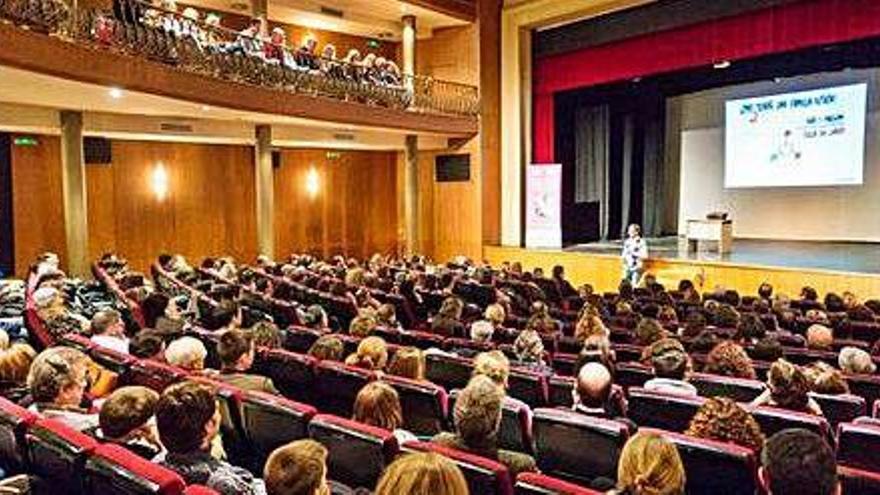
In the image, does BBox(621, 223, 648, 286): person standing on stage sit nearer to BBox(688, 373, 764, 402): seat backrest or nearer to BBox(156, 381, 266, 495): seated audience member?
BBox(688, 373, 764, 402): seat backrest

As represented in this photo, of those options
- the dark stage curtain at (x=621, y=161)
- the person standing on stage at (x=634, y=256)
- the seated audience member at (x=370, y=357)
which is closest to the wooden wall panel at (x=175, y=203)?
the dark stage curtain at (x=621, y=161)

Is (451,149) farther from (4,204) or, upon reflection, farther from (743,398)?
(743,398)

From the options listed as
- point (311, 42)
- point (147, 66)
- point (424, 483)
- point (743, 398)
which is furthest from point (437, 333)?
point (311, 42)

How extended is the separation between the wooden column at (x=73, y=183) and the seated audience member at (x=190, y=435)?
10424 mm

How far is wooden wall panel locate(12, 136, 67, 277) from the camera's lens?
47.5ft

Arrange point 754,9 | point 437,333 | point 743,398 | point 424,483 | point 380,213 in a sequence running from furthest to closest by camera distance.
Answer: point 380,213, point 754,9, point 437,333, point 743,398, point 424,483

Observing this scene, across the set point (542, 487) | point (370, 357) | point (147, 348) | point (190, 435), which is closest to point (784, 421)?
point (542, 487)

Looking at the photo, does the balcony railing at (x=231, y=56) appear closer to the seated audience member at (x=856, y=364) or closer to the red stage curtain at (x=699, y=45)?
the red stage curtain at (x=699, y=45)

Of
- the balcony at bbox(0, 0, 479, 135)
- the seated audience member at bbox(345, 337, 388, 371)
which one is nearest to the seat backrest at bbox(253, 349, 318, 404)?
the seated audience member at bbox(345, 337, 388, 371)

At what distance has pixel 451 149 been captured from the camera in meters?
18.8

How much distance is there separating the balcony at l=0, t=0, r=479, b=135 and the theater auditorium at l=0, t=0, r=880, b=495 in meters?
0.05

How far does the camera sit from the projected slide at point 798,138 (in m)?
13.8

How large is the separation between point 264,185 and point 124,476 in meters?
12.9

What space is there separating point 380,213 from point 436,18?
16.7ft
